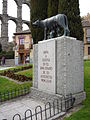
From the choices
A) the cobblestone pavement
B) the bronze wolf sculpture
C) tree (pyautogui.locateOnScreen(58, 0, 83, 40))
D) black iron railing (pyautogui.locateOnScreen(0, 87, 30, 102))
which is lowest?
the cobblestone pavement

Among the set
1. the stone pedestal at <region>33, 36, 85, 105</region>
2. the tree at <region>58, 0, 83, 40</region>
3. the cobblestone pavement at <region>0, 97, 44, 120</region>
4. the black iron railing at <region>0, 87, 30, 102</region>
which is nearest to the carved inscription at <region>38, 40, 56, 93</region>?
the stone pedestal at <region>33, 36, 85, 105</region>

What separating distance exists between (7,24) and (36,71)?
43524 mm

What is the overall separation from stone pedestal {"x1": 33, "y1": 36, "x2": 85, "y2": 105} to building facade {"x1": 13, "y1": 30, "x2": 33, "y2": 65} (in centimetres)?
2880

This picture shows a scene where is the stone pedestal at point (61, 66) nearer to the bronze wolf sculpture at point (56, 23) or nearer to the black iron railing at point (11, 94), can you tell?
the bronze wolf sculpture at point (56, 23)

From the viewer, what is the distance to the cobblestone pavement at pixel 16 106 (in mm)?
6260

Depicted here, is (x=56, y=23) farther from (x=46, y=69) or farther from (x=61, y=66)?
(x=46, y=69)

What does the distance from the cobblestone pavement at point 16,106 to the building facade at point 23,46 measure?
28.4 m

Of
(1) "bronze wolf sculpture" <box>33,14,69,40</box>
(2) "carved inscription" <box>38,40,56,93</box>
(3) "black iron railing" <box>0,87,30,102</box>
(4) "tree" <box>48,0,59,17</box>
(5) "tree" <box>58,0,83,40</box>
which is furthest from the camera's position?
(4) "tree" <box>48,0,59,17</box>

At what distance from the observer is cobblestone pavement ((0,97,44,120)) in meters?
6.26

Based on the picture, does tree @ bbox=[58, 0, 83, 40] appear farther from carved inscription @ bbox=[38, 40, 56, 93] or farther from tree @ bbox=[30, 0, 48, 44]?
carved inscription @ bbox=[38, 40, 56, 93]

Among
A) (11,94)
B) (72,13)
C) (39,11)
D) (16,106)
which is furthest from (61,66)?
(39,11)

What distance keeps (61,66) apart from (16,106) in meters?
2.85

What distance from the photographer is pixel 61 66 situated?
6.82 m

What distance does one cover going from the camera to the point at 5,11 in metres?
48.4
